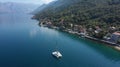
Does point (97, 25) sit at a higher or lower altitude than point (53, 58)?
higher

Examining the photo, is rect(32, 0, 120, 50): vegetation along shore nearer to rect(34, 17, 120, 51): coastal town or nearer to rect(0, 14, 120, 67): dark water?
rect(34, 17, 120, 51): coastal town

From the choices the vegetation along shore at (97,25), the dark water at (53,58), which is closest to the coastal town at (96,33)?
the vegetation along shore at (97,25)

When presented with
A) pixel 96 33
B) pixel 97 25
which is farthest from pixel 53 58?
pixel 97 25

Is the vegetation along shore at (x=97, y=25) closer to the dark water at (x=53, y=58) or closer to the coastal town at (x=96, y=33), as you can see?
the coastal town at (x=96, y=33)

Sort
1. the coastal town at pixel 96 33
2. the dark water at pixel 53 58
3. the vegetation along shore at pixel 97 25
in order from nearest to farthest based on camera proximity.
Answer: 1. the dark water at pixel 53 58
2. the coastal town at pixel 96 33
3. the vegetation along shore at pixel 97 25

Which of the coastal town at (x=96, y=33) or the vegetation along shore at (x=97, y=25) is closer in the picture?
the coastal town at (x=96, y=33)

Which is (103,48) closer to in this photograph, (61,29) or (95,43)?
(95,43)

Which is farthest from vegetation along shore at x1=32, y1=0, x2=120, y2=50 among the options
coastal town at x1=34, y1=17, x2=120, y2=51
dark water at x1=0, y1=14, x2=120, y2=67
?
dark water at x1=0, y1=14, x2=120, y2=67

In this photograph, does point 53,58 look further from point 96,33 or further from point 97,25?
point 97,25
